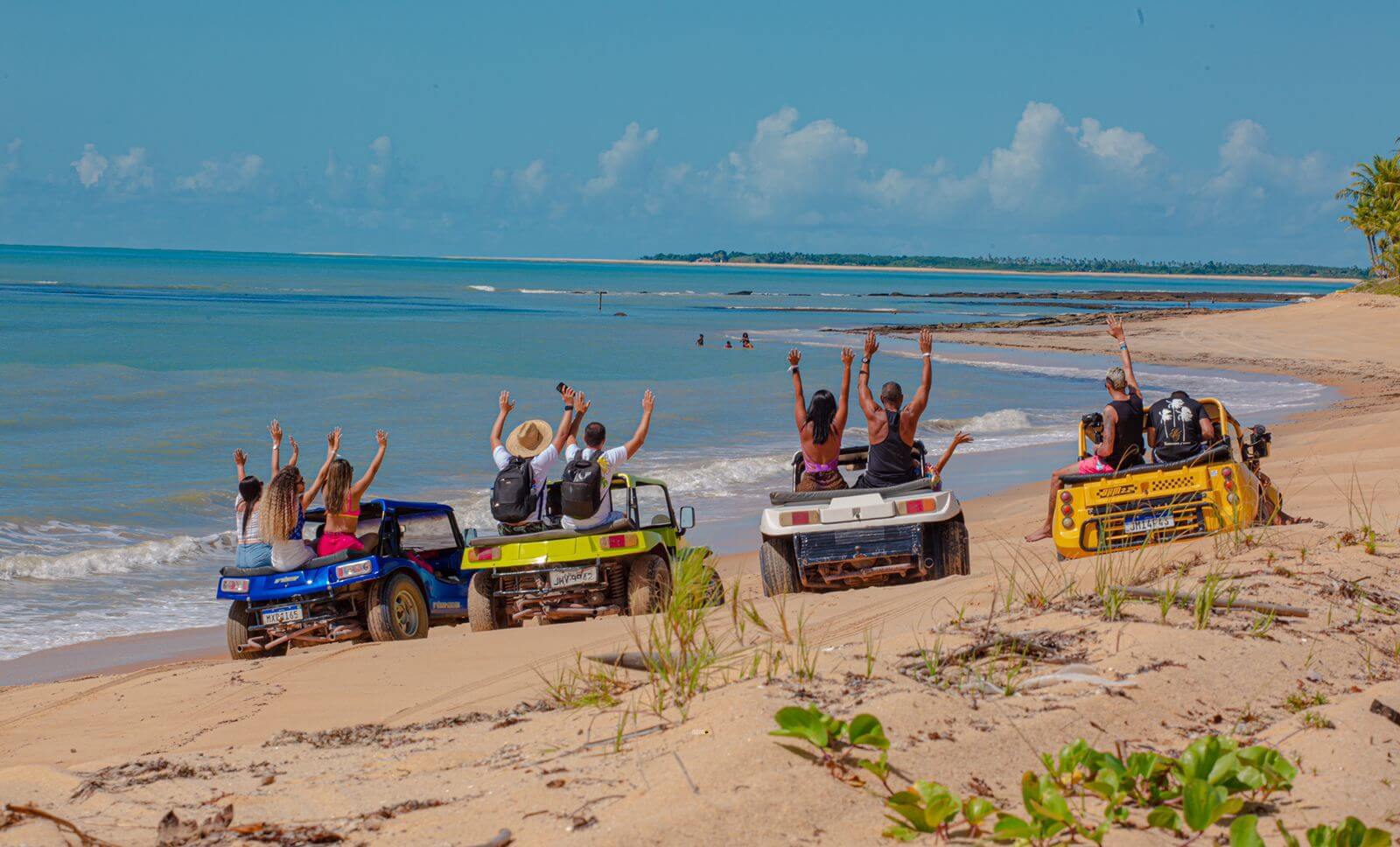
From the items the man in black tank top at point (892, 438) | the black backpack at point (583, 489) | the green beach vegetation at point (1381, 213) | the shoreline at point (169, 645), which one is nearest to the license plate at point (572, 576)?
the black backpack at point (583, 489)

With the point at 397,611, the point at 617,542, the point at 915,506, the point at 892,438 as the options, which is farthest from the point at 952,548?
the point at 397,611

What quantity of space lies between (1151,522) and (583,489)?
393 centimetres

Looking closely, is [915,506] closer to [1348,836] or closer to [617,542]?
[617,542]

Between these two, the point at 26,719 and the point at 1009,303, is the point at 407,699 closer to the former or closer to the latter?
the point at 26,719

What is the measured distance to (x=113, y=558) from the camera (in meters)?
12.8

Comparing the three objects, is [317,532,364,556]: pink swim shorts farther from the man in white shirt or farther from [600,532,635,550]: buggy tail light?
[600,532,635,550]: buggy tail light

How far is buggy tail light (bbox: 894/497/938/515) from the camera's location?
8656 mm

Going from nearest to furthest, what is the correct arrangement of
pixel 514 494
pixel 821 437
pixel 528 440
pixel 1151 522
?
pixel 514 494 → pixel 1151 522 → pixel 528 440 → pixel 821 437

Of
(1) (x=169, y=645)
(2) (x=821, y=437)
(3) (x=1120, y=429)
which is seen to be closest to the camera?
(2) (x=821, y=437)

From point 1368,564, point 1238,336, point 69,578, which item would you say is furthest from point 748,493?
point 1238,336

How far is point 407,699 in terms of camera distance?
660cm

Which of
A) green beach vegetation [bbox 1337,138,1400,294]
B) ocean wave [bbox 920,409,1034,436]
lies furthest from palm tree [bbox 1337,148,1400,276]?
ocean wave [bbox 920,409,1034,436]

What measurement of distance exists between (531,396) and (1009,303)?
70739mm

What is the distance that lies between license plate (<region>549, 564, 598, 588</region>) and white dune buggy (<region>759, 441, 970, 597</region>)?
116 cm
